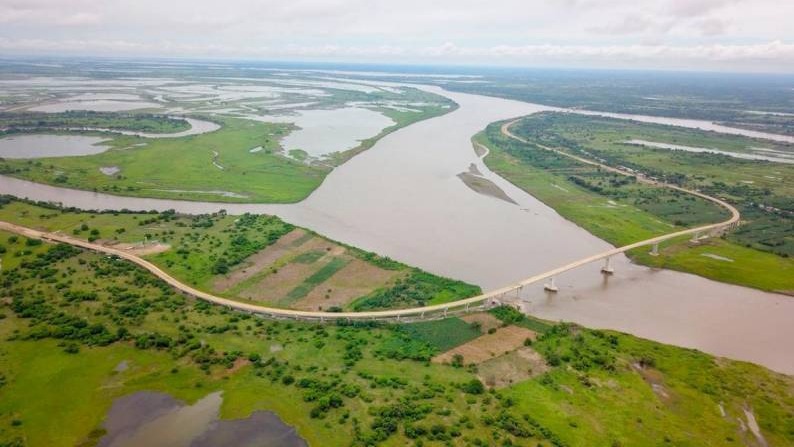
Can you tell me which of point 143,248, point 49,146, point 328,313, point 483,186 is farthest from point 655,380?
point 49,146

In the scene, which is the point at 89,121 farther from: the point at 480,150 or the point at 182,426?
the point at 182,426

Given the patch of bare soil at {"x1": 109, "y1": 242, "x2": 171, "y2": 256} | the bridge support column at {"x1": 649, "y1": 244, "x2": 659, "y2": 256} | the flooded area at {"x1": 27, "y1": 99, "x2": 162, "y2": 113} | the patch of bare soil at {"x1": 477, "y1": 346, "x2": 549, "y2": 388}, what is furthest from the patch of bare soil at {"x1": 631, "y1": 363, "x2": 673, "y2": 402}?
the flooded area at {"x1": 27, "y1": 99, "x2": 162, "y2": 113}

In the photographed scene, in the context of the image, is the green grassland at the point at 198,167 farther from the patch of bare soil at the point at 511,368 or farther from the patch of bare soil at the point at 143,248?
the patch of bare soil at the point at 511,368

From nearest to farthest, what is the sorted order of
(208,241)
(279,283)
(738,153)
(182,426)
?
(182,426) → (279,283) → (208,241) → (738,153)

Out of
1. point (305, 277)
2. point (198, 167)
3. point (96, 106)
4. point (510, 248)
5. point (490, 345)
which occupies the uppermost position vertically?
point (96, 106)

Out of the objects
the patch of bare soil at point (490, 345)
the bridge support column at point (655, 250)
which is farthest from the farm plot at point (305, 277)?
the bridge support column at point (655, 250)
